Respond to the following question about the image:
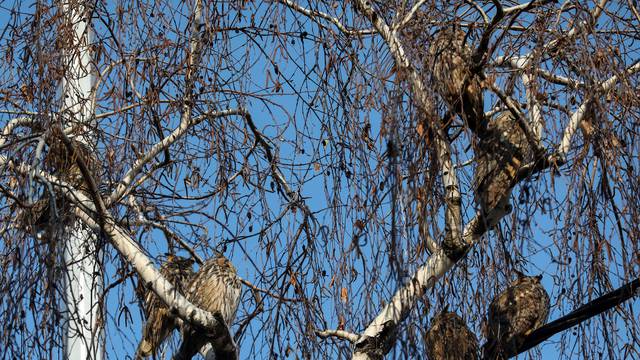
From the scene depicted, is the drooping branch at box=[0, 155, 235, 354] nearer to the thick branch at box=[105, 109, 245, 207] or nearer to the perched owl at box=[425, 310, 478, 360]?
the thick branch at box=[105, 109, 245, 207]

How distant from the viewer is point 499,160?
4246 mm

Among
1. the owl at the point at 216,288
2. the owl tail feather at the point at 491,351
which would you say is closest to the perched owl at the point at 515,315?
the owl tail feather at the point at 491,351

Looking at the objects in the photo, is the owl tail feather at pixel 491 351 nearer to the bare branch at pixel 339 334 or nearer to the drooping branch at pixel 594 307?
the drooping branch at pixel 594 307

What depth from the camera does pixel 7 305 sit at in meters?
3.40

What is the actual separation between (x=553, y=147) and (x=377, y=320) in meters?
0.92

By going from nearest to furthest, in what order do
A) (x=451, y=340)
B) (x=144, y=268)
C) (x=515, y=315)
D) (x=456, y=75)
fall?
(x=144, y=268), (x=456, y=75), (x=451, y=340), (x=515, y=315)

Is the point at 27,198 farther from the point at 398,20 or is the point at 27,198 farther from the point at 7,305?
the point at 398,20

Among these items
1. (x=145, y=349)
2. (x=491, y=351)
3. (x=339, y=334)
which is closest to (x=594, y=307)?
(x=491, y=351)

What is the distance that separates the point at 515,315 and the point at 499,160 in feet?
3.95

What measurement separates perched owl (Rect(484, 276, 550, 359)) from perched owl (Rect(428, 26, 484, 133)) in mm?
733

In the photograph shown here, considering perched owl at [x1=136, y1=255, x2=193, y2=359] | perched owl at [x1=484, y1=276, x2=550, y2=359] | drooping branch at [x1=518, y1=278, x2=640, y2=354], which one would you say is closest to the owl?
perched owl at [x1=136, y1=255, x2=193, y2=359]

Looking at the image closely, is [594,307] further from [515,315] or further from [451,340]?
[515,315]

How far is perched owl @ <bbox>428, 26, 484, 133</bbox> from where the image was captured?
400cm

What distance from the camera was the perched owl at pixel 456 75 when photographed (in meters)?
4.00
